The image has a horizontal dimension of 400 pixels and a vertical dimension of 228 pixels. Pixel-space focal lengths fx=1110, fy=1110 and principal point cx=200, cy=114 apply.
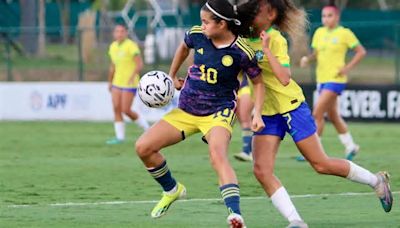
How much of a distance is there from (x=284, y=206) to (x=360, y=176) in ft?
3.28

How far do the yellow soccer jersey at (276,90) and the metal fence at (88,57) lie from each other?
63.7 ft

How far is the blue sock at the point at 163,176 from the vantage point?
10211 millimetres

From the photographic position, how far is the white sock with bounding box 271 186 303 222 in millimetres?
9641

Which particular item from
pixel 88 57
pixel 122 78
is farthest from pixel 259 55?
pixel 88 57

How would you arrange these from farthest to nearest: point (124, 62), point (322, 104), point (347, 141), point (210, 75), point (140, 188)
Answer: point (124, 62)
point (347, 141)
point (322, 104)
point (140, 188)
point (210, 75)

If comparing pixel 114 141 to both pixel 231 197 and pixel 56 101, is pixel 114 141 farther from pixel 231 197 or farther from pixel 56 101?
pixel 231 197

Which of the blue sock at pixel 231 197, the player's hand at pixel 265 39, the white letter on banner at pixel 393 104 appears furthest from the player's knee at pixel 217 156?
the white letter on banner at pixel 393 104

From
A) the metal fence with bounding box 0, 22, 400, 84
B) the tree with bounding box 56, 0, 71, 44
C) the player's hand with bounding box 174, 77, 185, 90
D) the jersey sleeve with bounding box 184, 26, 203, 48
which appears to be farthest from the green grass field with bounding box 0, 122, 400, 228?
the tree with bounding box 56, 0, 71, 44

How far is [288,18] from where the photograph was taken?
32.4ft

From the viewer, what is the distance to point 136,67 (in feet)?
67.3

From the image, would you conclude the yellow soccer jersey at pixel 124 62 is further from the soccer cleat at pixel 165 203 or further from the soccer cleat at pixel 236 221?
the soccer cleat at pixel 236 221

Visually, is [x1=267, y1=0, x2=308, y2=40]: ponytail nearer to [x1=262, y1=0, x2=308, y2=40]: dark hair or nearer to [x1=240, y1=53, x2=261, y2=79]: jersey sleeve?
[x1=262, y1=0, x2=308, y2=40]: dark hair

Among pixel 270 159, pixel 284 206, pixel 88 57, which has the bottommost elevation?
pixel 88 57

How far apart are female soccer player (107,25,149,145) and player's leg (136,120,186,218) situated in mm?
9965
